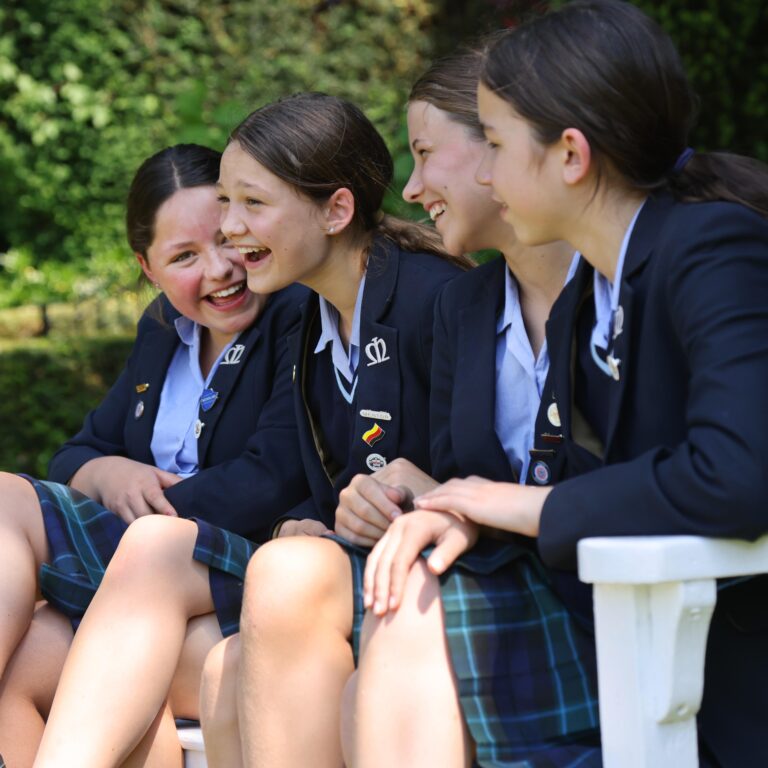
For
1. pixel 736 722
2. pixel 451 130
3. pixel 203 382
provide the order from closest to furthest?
pixel 736 722, pixel 451 130, pixel 203 382

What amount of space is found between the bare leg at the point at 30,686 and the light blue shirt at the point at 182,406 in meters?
0.59

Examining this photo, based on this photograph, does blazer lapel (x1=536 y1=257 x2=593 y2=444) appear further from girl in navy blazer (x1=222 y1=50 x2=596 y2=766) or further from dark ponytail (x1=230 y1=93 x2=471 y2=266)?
dark ponytail (x1=230 y1=93 x2=471 y2=266)

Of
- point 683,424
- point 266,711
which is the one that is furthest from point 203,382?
point 683,424

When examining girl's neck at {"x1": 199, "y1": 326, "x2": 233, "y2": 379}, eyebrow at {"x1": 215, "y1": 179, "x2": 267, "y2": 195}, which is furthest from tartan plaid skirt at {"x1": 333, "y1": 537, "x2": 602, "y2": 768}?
girl's neck at {"x1": 199, "y1": 326, "x2": 233, "y2": 379}

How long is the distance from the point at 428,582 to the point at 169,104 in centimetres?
670

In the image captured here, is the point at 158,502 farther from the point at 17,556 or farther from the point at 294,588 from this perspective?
the point at 294,588

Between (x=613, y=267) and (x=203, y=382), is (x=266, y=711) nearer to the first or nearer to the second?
(x=613, y=267)

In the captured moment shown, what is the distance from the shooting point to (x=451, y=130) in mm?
2389

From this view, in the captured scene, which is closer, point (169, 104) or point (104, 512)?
point (104, 512)

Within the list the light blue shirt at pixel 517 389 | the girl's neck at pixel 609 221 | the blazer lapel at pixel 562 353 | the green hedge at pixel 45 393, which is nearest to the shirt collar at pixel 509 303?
the light blue shirt at pixel 517 389

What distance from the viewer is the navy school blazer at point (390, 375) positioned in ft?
8.24

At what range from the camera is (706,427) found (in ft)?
5.36

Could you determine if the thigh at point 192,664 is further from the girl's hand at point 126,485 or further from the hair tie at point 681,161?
the hair tie at point 681,161

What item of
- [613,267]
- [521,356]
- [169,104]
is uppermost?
[613,267]
